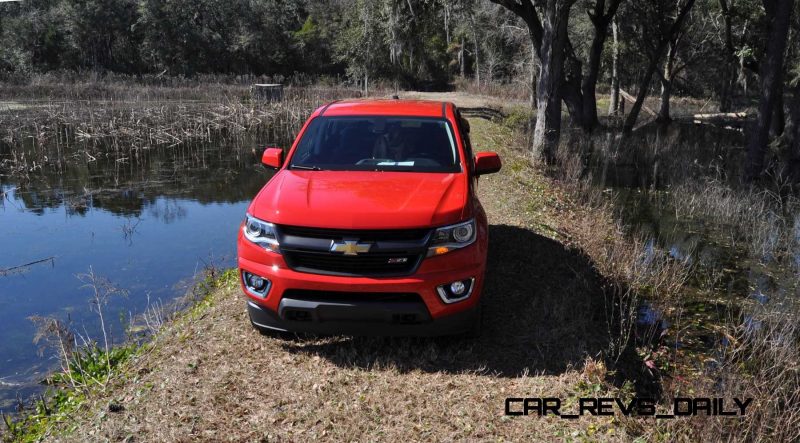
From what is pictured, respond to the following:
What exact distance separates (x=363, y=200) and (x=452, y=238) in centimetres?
77

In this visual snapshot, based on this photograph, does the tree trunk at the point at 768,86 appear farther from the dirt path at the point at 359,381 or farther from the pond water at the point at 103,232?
the pond water at the point at 103,232

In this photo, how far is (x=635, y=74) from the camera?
5184 centimetres

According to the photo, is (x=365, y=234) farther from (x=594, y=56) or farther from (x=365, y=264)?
(x=594, y=56)

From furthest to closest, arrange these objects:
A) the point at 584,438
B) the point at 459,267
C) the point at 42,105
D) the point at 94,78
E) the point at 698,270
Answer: the point at 94,78 → the point at 42,105 → the point at 698,270 → the point at 459,267 → the point at 584,438

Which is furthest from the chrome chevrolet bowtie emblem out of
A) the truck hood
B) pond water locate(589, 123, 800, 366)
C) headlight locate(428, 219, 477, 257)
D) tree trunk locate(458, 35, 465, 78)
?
tree trunk locate(458, 35, 465, 78)

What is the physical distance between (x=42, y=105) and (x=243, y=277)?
102 ft

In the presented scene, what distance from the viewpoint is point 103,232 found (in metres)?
11.5

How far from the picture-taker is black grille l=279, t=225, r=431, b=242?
4.71 meters

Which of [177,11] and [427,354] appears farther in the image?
[177,11]

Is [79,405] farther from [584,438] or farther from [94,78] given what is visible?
[94,78]

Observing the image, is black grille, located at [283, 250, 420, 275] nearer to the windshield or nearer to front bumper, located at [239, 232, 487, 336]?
front bumper, located at [239, 232, 487, 336]

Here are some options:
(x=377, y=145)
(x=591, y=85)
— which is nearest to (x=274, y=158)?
(x=377, y=145)

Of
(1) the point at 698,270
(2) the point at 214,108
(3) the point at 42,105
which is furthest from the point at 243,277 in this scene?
(3) the point at 42,105

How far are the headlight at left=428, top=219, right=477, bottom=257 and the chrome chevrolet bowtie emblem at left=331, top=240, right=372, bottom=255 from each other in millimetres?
496
